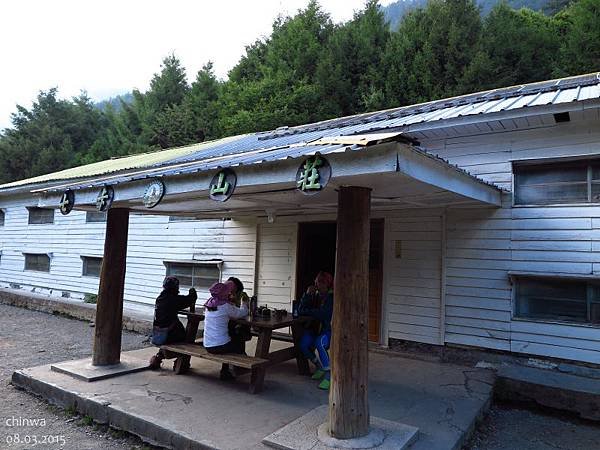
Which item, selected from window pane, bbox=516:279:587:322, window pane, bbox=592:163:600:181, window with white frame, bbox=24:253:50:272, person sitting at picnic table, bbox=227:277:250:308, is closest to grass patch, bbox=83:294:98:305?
window with white frame, bbox=24:253:50:272

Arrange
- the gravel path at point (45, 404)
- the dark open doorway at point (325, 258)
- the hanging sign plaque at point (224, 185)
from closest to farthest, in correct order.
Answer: the hanging sign plaque at point (224, 185)
the gravel path at point (45, 404)
the dark open doorway at point (325, 258)

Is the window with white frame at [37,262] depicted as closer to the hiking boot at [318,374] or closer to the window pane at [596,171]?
the hiking boot at [318,374]

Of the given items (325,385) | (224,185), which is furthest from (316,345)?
(224,185)

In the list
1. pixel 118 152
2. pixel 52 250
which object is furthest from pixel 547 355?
pixel 118 152

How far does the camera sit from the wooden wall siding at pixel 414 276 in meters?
6.35

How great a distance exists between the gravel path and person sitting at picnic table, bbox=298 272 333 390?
210cm

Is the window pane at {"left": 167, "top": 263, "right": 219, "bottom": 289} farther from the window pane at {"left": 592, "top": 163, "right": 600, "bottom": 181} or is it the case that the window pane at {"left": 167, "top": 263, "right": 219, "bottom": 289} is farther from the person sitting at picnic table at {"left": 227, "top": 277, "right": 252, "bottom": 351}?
the window pane at {"left": 592, "top": 163, "right": 600, "bottom": 181}

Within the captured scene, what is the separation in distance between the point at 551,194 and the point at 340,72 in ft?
58.3

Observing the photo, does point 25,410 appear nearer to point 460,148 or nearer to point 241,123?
point 460,148

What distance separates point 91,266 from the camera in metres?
12.7

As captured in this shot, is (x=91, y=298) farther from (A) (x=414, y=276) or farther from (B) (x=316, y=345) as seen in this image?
(A) (x=414, y=276)

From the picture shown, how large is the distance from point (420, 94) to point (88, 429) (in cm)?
1803

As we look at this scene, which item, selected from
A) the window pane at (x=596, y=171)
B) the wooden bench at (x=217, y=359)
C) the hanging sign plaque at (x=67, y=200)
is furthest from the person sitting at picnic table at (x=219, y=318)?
the window pane at (x=596, y=171)

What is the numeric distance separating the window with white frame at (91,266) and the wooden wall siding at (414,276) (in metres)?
9.29
